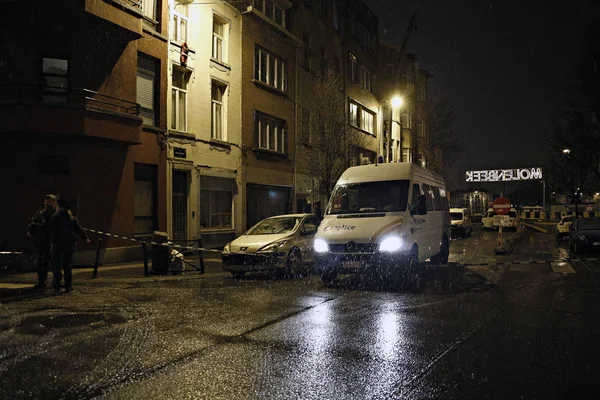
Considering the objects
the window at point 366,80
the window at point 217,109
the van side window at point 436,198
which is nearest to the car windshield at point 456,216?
the window at point 366,80

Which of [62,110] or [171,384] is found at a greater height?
[62,110]

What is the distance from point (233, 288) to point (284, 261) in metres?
1.73

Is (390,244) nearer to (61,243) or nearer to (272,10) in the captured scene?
(61,243)

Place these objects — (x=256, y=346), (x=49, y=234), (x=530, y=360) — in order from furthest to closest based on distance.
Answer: (x=49, y=234) < (x=256, y=346) < (x=530, y=360)

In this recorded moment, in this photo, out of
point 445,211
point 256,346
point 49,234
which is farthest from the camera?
point 445,211

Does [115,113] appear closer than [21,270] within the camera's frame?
No

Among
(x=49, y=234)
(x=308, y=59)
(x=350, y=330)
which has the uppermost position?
(x=308, y=59)

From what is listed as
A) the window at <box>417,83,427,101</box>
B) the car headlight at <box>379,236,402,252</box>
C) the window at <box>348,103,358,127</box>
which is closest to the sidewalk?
the car headlight at <box>379,236,402,252</box>

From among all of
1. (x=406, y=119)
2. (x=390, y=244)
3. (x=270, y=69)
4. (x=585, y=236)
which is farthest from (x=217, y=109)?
(x=406, y=119)

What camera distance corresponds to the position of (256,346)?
19.7 ft

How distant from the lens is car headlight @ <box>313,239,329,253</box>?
34.9 ft

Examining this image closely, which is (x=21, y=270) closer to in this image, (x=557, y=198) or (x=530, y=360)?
(x=530, y=360)

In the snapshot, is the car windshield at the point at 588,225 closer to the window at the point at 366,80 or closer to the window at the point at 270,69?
the window at the point at 270,69

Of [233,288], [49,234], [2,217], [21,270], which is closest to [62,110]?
[2,217]
